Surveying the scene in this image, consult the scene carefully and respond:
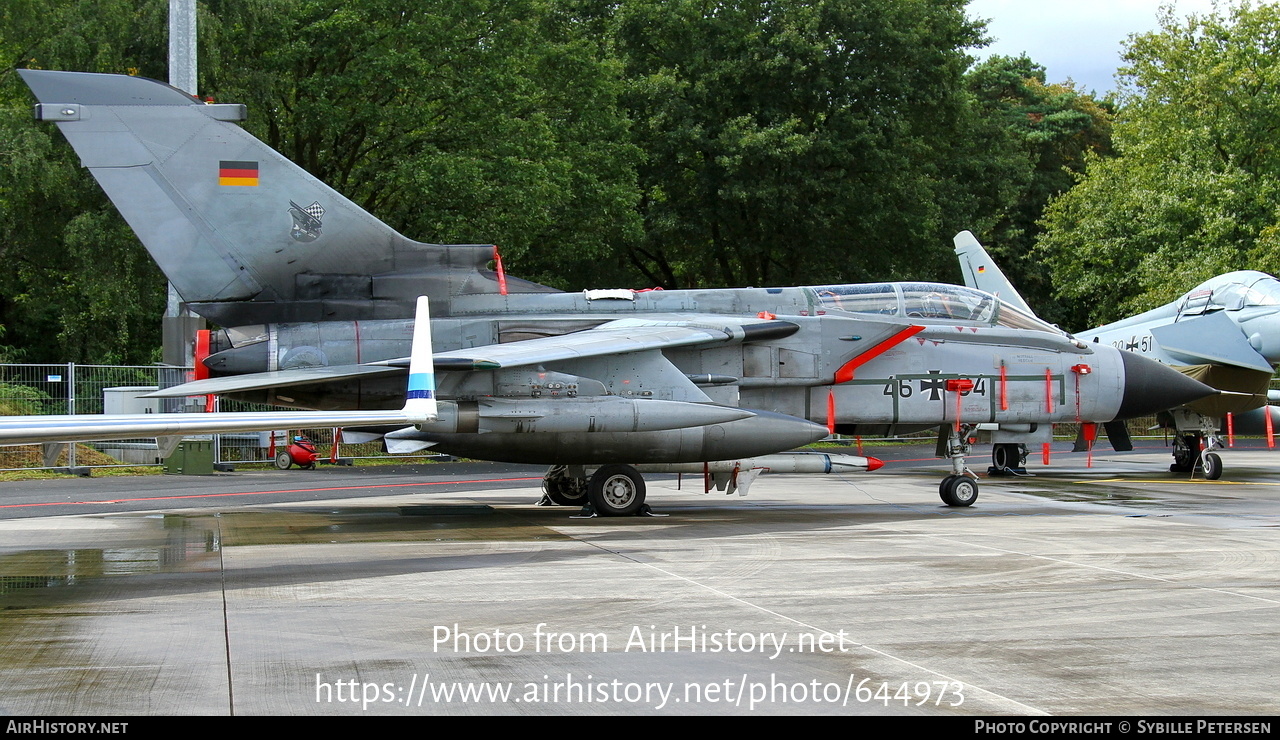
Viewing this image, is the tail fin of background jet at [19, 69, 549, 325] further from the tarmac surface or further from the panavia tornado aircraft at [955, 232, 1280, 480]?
the panavia tornado aircraft at [955, 232, 1280, 480]

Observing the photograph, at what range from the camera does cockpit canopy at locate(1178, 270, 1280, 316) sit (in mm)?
20031

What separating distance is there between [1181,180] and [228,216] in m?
31.9

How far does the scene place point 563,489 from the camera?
14.3 meters

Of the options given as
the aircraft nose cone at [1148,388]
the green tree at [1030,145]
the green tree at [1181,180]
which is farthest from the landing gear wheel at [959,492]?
the green tree at [1030,145]

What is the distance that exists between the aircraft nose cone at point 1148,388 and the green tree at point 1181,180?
20446 millimetres

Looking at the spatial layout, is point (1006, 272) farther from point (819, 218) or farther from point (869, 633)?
point (869, 633)

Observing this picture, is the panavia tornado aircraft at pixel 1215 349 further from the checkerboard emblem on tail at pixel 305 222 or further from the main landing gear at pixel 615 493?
the checkerboard emblem on tail at pixel 305 222

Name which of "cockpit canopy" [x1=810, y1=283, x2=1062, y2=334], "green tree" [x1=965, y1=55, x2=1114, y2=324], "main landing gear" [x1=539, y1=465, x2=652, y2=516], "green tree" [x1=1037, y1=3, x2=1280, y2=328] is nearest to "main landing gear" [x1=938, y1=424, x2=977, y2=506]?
"cockpit canopy" [x1=810, y1=283, x2=1062, y2=334]

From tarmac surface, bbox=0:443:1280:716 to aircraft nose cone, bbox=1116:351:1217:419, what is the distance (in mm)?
1472

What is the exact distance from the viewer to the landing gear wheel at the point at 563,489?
561 inches

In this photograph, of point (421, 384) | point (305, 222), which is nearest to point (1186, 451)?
point (305, 222)

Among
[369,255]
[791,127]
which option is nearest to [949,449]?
[369,255]

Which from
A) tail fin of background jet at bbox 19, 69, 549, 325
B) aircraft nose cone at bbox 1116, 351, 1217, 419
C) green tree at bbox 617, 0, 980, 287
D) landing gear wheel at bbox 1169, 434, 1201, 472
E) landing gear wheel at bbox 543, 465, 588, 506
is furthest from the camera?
green tree at bbox 617, 0, 980, 287
